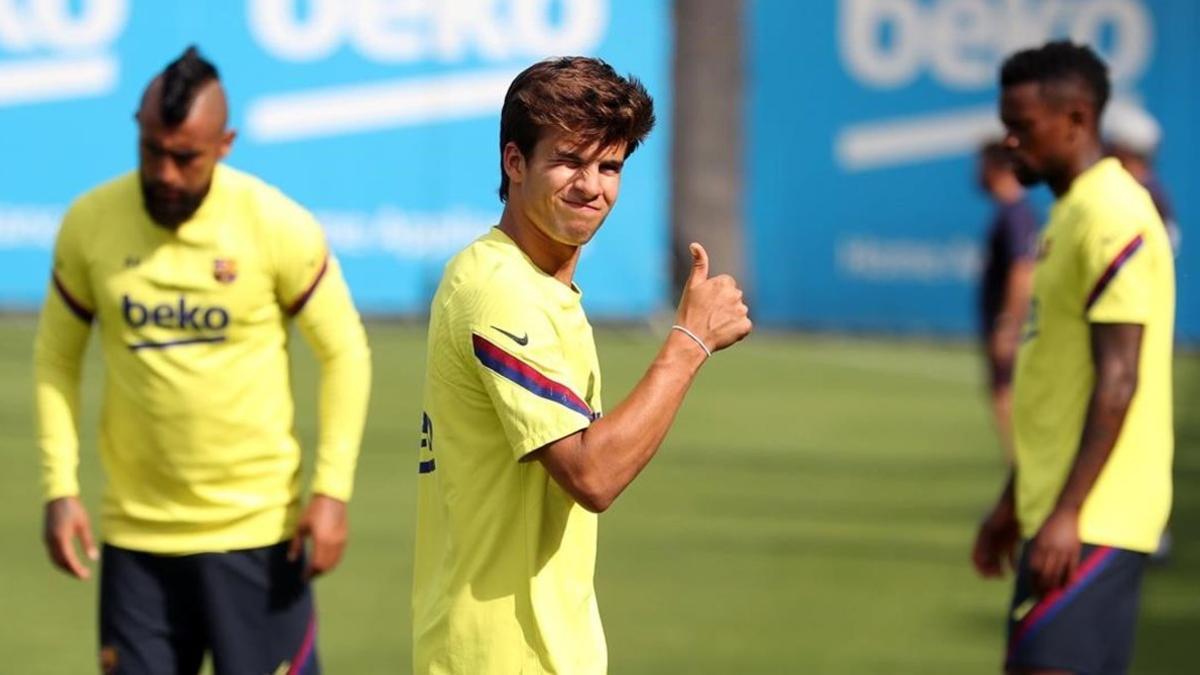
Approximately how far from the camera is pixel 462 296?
3.68m

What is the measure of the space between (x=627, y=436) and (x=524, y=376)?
0.68ft

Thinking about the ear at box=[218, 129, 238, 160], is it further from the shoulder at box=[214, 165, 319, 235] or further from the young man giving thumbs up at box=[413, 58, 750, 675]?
the young man giving thumbs up at box=[413, 58, 750, 675]

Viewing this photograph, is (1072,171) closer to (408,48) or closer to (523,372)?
(523,372)

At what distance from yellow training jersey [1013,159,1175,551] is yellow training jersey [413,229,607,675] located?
1750 millimetres

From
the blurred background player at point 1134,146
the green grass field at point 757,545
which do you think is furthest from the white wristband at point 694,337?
the blurred background player at point 1134,146

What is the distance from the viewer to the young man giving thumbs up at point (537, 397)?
359cm

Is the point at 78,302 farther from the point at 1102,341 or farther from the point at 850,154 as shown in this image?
the point at 850,154

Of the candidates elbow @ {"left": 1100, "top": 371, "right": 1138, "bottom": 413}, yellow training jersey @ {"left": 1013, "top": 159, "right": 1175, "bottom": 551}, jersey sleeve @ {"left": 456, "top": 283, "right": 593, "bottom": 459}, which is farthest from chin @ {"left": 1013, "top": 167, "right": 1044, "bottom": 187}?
jersey sleeve @ {"left": 456, "top": 283, "right": 593, "bottom": 459}

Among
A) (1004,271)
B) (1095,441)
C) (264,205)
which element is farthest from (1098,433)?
(1004,271)

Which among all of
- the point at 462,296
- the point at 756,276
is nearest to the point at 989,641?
the point at 462,296

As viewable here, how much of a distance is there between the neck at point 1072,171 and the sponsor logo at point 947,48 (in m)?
14.4

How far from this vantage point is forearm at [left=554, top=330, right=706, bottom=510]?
3543mm

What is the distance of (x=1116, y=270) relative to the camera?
506cm

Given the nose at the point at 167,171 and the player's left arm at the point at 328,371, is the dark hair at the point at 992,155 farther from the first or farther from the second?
the nose at the point at 167,171
